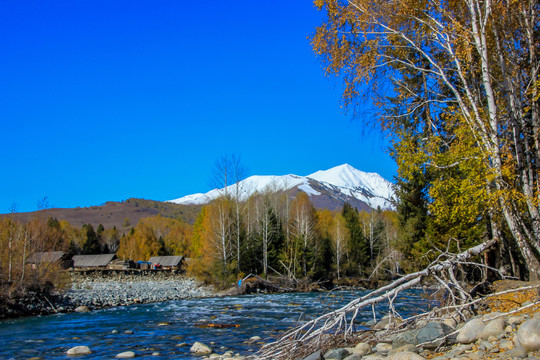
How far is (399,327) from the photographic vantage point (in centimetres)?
856

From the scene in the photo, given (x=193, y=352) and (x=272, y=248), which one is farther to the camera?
(x=272, y=248)

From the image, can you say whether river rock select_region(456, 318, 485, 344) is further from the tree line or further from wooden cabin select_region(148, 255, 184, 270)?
wooden cabin select_region(148, 255, 184, 270)

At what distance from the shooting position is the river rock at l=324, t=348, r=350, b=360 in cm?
729

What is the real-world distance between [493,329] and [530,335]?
1.16 metres

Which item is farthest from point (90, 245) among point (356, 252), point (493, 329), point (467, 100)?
point (493, 329)

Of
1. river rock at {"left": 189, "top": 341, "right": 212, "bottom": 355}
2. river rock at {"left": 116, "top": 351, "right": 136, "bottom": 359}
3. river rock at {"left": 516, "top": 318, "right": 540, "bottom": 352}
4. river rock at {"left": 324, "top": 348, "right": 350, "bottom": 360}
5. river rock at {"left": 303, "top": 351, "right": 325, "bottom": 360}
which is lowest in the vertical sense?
river rock at {"left": 189, "top": 341, "right": 212, "bottom": 355}

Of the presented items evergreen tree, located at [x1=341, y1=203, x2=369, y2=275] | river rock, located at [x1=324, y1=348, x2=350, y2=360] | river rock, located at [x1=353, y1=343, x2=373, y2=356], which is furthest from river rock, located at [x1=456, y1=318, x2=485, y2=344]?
evergreen tree, located at [x1=341, y1=203, x2=369, y2=275]

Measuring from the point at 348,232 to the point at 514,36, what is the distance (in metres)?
54.5

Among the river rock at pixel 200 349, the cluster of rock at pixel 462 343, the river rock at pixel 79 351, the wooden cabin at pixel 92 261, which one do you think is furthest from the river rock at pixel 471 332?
the wooden cabin at pixel 92 261

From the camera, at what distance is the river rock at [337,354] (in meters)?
7.29

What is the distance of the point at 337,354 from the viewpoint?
7328 millimetres

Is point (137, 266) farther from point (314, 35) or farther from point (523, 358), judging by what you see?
point (523, 358)

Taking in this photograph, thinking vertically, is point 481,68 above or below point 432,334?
above

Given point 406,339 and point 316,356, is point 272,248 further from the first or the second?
point 316,356
